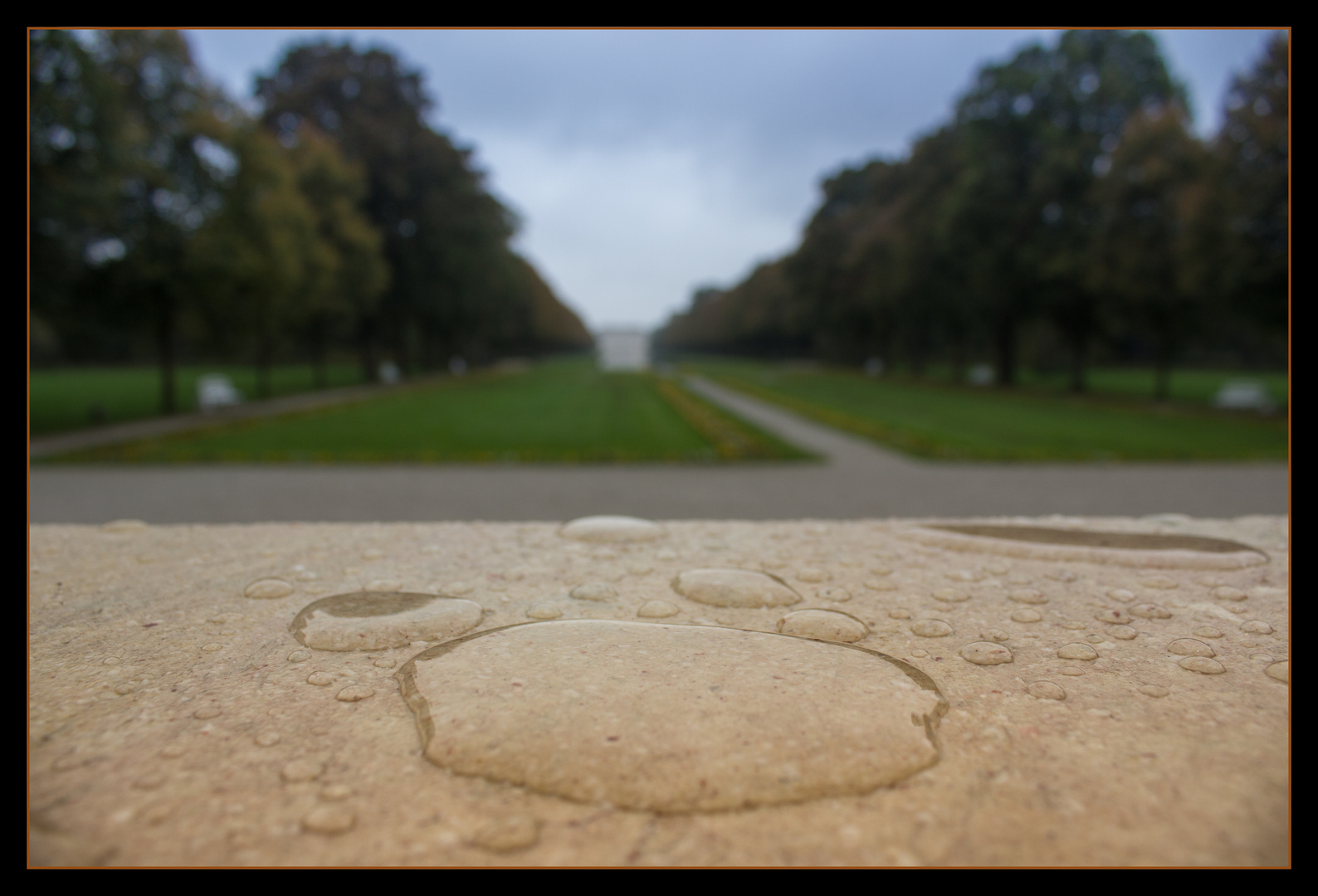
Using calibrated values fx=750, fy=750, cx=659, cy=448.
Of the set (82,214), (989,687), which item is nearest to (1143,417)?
(989,687)

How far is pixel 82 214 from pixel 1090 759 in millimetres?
14325

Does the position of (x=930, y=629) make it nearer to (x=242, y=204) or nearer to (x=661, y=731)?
(x=661, y=731)

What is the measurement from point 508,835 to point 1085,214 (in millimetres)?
27207

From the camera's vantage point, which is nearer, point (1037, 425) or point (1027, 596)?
point (1027, 596)

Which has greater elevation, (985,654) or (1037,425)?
(985,654)

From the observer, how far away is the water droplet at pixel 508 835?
1.56 metres

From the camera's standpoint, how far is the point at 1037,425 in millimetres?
14789

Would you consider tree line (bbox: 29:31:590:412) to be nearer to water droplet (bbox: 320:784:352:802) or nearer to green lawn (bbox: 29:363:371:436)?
green lawn (bbox: 29:363:371:436)

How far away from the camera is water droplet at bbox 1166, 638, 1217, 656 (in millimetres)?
2549

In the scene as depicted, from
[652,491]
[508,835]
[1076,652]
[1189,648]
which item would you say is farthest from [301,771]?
[652,491]

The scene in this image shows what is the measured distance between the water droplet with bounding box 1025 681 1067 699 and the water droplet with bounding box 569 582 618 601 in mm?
1652

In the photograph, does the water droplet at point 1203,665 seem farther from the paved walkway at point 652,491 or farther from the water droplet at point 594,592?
the paved walkway at point 652,491
